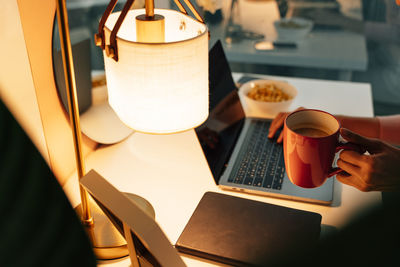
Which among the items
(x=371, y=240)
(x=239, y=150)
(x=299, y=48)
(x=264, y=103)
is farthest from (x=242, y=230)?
(x=299, y=48)

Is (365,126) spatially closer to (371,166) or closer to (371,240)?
(371,166)

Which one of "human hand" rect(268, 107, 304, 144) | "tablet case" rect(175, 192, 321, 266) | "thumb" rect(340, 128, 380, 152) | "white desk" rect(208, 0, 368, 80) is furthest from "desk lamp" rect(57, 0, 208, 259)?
"white desk" rect(208, 0, 368, 80)

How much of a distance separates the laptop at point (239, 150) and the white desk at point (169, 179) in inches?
0.9

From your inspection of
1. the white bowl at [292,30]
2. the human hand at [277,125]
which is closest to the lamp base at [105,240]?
the human hand at [277,125]

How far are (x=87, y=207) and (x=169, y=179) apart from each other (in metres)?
0.26

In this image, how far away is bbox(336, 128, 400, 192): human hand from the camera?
78 centimetres

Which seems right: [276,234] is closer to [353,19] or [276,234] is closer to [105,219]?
[105,219]

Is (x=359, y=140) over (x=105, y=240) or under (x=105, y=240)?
over

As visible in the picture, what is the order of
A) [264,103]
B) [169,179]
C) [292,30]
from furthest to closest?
[292,30], [264,103], [169,179]

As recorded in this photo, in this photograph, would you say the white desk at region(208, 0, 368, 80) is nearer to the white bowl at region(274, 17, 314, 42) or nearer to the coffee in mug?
the white bowl at region(274, 17, 314, 42)

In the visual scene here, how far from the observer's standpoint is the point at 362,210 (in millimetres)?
108

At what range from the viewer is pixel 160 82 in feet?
2.19

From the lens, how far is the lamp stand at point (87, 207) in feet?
2.14

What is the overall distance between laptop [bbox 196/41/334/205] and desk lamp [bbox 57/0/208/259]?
10.5 inches
